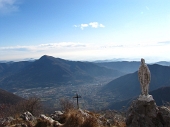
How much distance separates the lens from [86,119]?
13.5 m

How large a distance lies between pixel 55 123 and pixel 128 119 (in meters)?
5.47

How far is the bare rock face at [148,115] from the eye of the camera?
1329 cm

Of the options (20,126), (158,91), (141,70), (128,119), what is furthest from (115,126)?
(158,91)

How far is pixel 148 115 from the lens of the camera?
13.4m

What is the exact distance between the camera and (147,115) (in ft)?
44.0

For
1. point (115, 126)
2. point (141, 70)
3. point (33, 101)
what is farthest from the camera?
point (33, 101)

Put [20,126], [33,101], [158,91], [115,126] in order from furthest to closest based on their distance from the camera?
[158,91]
[33,101]
[115,126]
[20,126]

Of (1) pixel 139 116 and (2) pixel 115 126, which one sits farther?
(2) pixel 115 126

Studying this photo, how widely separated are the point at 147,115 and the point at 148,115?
65 mm

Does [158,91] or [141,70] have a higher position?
[141,70]

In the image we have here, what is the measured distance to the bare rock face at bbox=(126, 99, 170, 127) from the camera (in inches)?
523

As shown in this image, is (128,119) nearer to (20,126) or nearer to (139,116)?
(139,116)

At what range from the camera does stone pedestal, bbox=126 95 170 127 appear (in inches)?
523

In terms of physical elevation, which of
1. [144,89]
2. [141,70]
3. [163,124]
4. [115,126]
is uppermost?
[141,70]
